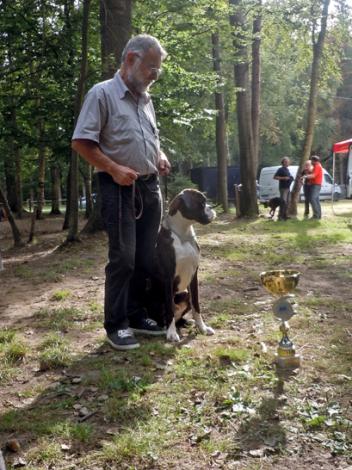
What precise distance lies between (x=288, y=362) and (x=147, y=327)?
4.26 feet

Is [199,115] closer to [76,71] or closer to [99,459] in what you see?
[76,71]

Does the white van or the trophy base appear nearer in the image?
the trophy base

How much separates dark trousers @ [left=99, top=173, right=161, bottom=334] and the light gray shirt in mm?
187

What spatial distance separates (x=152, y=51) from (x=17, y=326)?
2.74m

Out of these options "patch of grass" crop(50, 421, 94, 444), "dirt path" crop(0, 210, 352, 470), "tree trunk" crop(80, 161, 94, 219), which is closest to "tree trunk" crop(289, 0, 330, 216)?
"tree trunk" crop(80, 161, 94, 219)

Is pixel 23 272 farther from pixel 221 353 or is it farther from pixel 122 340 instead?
pixel 221 353

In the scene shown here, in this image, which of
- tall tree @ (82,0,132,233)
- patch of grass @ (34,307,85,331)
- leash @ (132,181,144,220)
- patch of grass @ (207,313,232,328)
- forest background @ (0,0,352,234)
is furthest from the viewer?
forest background @ (0,0,352,234)

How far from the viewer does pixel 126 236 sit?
148 inches

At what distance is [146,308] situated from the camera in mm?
4391

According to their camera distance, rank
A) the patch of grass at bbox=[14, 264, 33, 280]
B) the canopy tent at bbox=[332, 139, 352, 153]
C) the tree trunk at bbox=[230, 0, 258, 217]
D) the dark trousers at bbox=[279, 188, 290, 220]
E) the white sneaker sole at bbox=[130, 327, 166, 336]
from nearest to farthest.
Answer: the white sneaker sole at bbox=[130, 327, 166, 336] < the patch of grass at bbox=[14, 264, 33, 280] < the dark trousers at bbox=[279, 188, 290, 220] < the tree trunk at bbox=[230, 0, 258, 217] < the canopy tent at bbox=[332, 139, 352, 153]

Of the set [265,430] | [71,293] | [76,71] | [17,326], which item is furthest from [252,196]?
[265,430]

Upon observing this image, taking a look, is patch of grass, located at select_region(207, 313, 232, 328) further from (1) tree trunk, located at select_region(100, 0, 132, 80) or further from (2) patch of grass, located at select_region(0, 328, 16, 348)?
(1) tree trunk, located at select_region(100, 0, 132, 80)

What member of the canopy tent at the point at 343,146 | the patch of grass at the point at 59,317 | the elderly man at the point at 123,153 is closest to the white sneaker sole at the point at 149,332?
the elderly man at the point at 123,153

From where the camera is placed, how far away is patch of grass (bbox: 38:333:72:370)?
373 centimetres
